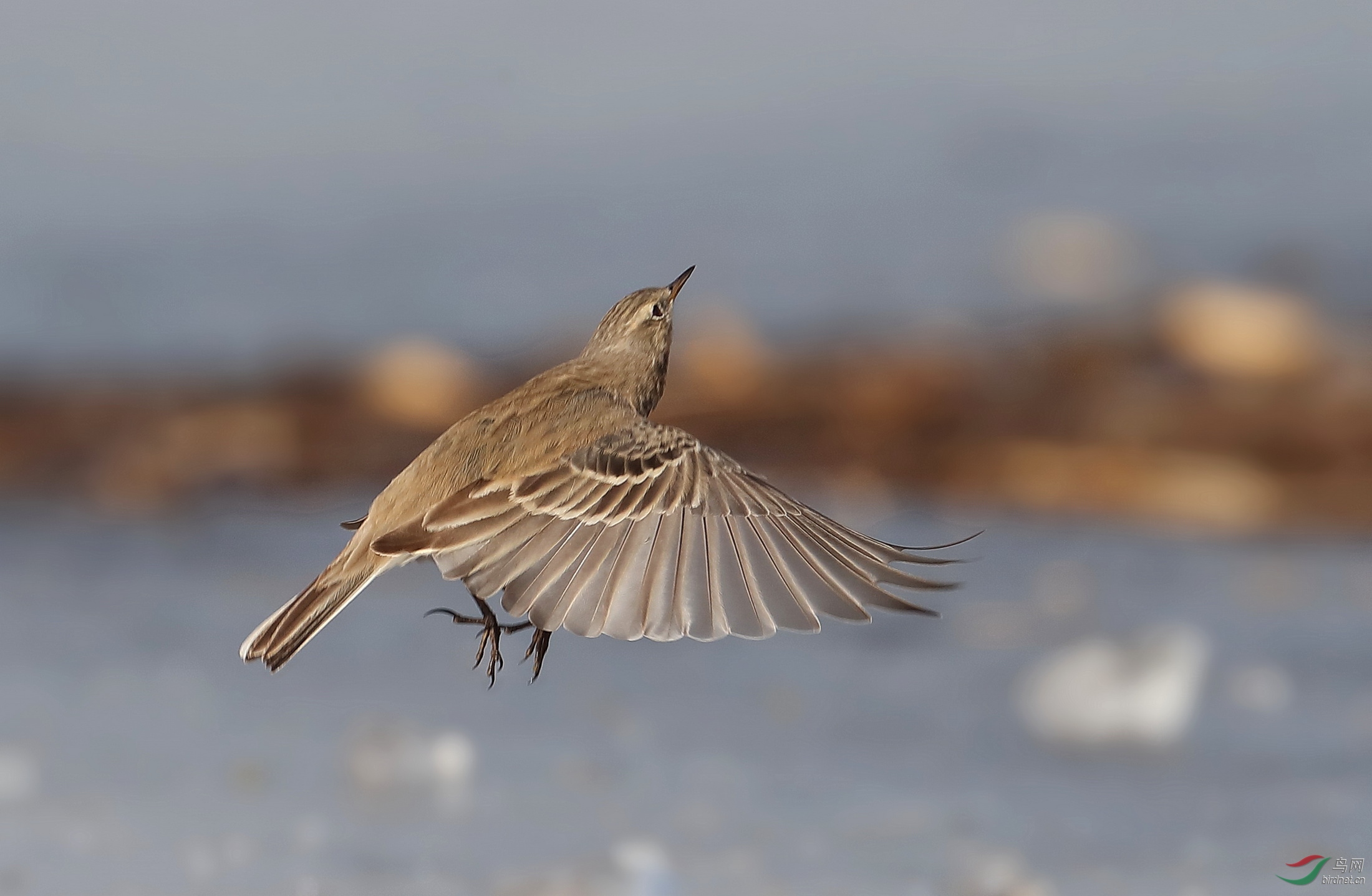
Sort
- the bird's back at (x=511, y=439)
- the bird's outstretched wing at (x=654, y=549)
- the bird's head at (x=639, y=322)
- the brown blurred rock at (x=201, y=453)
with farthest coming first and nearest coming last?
the brown blurred rock at (x=201, y=453) < the bird's head at (x=639, y=322) < the bird's back at (x=511, y=439) < the bird's outstretched wing at (x=654, y=549)

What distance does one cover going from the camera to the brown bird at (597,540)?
3738 millimetres

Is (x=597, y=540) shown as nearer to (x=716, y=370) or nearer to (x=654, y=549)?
(x=654, y=549)

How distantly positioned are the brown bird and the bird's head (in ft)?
0.76

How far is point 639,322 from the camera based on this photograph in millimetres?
4746

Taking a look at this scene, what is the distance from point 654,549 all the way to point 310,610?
83 centimetres

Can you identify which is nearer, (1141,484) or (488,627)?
(488,627)

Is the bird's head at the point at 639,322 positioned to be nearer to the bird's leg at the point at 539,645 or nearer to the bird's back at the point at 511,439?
the bird's back at the point at 511,439

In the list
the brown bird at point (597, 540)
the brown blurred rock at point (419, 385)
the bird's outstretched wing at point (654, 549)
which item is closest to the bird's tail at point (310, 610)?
the brown bird at point (597, 540)

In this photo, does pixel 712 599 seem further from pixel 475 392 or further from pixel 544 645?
pixel 475 392

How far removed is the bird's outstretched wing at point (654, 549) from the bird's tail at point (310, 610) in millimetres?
128

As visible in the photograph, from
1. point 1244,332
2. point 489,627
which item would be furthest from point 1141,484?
point 489,627

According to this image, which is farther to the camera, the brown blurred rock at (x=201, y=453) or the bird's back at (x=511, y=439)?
the brown blurred rock at (x=201, y=453)

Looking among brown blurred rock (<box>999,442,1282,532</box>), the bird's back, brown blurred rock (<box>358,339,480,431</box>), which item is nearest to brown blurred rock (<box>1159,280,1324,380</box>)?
brown blurred rock (<box>999,442,1282,532</box>)

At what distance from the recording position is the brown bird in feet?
12.3
